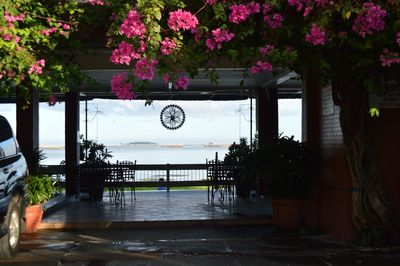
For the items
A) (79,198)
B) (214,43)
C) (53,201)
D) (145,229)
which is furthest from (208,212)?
(214,43)

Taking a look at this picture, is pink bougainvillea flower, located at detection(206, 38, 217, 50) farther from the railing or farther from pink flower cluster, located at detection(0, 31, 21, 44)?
the railing

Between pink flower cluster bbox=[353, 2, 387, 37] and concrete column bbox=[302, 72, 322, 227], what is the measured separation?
4238 millimetres

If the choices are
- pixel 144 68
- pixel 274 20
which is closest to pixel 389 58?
pixel 274 20

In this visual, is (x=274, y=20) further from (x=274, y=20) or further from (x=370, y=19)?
(x=370, y=19)

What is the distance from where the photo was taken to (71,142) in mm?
14461

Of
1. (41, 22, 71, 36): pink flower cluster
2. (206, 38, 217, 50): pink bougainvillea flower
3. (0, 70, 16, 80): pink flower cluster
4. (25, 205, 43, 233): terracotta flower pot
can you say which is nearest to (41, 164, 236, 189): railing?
(25, 205, 43, 233): terracotta flower pot

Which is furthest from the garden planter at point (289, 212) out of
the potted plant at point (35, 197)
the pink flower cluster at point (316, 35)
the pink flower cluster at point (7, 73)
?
the pink flower cluster at point (7, 73)

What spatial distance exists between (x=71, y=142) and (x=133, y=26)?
10115mm

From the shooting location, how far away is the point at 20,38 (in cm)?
549

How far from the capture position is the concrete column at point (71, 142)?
14.3m

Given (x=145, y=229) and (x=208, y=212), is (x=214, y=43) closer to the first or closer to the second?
(x=145, y=229)

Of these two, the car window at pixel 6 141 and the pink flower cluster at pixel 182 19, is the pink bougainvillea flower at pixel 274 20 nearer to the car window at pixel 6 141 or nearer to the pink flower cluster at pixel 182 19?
the pink flower cluster at pixel 182 19

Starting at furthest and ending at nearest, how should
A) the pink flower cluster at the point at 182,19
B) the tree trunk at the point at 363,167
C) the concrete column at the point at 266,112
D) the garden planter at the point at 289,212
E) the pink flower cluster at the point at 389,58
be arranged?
the concrete column at the point at 266,112 < the garden planter at the point at 289,212 < the tree trunk at the point at 363,167 < the pink flower cluster at the point at 389,58 < the pink flower cluster at the point at 182,19

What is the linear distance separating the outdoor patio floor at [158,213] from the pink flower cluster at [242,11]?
541cm
